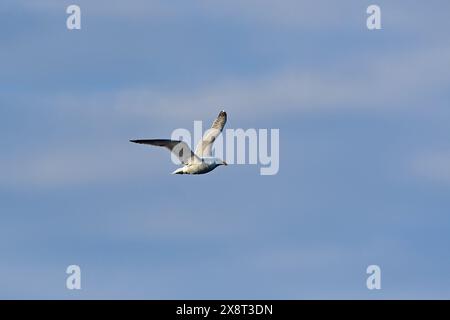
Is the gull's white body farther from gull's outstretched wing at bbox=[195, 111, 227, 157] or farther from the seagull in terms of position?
gull's outstretched wing at bbox=[195, 111, 227, 157]

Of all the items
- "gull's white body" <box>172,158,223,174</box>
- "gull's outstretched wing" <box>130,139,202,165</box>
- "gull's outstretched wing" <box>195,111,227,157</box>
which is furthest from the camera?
"gull's outstretched wing" <box>195,111,227,157</box>

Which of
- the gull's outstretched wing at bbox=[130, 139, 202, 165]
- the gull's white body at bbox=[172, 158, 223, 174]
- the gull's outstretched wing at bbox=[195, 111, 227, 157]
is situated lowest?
the gull's white body at bbox=[172, 158, 223, 174]

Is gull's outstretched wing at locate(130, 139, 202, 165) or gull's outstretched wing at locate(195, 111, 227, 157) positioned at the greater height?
gull's outstretched wing at locate(195, 111, 227, 157)

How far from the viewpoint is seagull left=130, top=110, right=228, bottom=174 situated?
116 meters

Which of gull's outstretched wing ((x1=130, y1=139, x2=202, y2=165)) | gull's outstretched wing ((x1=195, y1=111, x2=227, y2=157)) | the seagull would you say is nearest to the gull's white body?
the seagull

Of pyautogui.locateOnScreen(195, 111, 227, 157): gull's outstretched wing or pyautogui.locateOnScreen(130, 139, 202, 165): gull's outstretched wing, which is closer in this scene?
pyautogui.locateOnScreen(130, 139, 202, 165): gull's outstretched wing

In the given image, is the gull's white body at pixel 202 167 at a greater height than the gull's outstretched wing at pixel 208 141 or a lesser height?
lesser

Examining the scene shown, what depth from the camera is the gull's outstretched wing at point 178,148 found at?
376 ft

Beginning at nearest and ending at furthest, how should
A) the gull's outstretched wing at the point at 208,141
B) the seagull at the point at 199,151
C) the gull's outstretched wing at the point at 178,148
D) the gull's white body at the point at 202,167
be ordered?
the gull's outstretched wing at the point at 178,148 → the seagull at the point at 199,151 → the gull's white body at the point at 202,167 → the gull's outstretched wing at the point at 208,141

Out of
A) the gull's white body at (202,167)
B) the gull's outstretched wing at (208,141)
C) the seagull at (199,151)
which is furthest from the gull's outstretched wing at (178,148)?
the gull's outstretched wing at (208,141)

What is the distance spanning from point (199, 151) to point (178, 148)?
8.03m

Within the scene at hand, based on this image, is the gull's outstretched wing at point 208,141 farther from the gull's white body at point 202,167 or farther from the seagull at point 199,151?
the gull's white body at point 202,167
